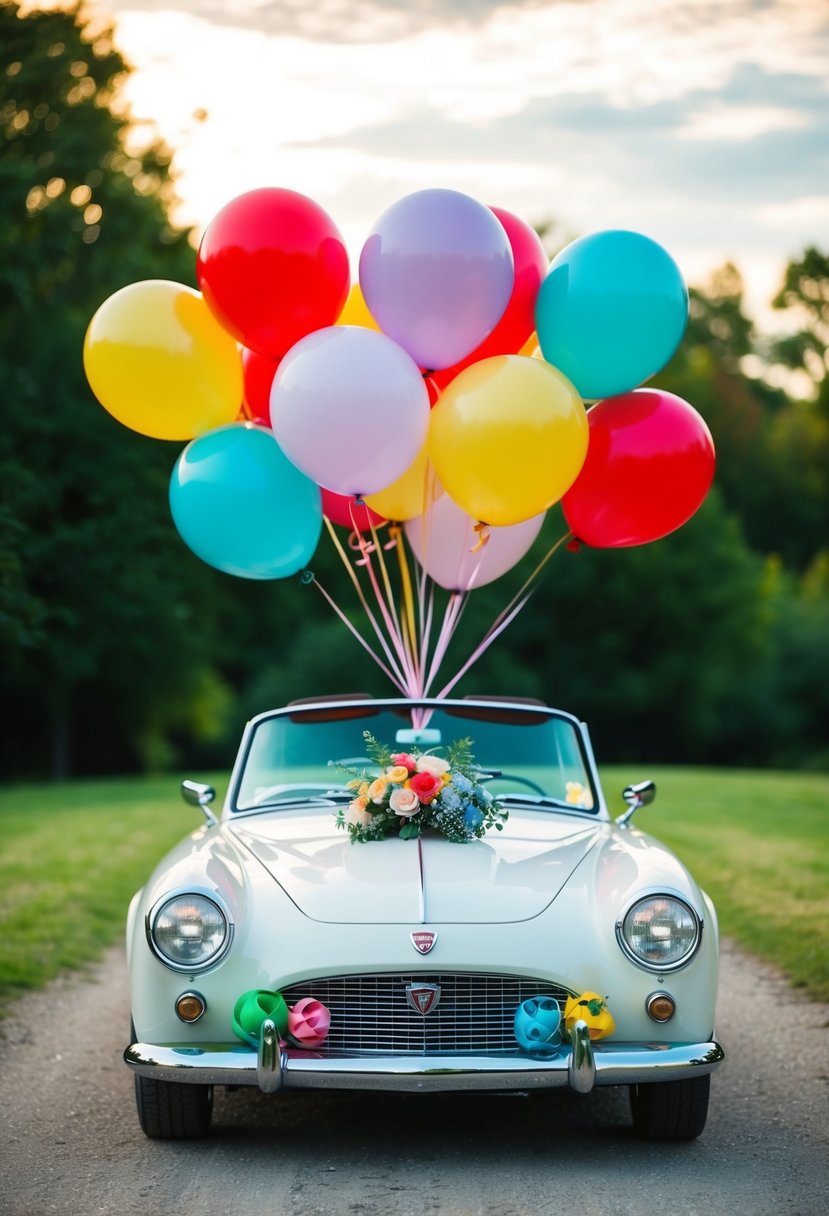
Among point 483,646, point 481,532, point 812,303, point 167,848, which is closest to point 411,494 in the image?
point 481,532

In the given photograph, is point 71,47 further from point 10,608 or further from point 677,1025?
point 677,1025

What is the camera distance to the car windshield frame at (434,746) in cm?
582

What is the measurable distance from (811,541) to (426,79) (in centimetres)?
4645

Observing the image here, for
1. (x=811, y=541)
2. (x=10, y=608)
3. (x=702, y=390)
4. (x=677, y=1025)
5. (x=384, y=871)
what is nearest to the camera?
(x=677, y=1025)

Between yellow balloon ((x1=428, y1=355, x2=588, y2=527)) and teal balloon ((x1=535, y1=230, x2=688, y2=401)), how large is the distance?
26 cm

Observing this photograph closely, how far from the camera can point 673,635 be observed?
38188 millimetres

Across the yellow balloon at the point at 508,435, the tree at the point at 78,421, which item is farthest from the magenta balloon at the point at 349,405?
the tree at the point at 78,421

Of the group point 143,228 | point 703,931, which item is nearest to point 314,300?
point 703,931

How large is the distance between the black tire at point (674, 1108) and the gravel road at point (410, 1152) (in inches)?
2.6

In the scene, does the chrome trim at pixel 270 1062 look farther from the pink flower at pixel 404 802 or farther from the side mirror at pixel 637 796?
the side mirror at pixel 637 796

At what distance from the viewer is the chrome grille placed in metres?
4.31

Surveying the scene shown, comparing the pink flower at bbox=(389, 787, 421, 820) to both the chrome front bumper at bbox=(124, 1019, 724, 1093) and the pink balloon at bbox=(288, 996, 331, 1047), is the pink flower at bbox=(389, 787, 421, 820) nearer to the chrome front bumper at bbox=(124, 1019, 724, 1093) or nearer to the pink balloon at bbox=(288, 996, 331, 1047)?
the pink balloon at bbox=(288, 996, 331, 1047)

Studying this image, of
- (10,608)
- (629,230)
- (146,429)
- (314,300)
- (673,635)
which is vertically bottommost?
(673,635)

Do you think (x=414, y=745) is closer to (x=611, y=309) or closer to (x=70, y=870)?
(x=611, y=309)
